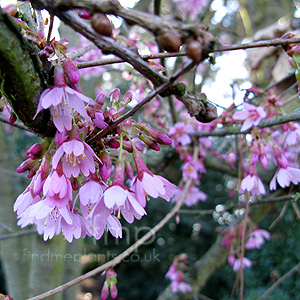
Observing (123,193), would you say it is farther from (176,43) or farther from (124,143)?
(176,43)

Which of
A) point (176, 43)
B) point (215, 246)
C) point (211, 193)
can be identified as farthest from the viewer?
point (211, 193)

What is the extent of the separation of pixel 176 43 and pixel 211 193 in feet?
15.5

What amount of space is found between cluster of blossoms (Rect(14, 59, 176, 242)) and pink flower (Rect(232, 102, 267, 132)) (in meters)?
0.72

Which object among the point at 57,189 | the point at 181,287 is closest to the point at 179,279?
the point at 181,287

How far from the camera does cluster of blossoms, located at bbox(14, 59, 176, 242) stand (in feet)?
1.98

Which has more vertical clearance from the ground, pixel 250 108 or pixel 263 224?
pixel 250 108

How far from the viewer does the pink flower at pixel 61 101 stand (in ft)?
1.87

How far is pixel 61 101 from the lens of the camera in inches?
23.2

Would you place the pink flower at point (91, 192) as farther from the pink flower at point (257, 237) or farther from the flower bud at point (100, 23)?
the pink flower at point (257, 237)

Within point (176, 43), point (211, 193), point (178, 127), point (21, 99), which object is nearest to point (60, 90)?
point (21, 99)

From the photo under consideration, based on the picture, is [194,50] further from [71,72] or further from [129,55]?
[71,72]

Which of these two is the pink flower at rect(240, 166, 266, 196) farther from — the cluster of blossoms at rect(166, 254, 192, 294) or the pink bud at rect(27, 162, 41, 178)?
the cluster of blossoms at rect(166, 254, 192, 294)

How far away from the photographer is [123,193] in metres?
0.61

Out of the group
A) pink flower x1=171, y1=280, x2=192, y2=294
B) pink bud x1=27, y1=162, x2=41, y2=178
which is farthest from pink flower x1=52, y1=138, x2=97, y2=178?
pink flower x1=171, y1=280, x2=192, y2=294
